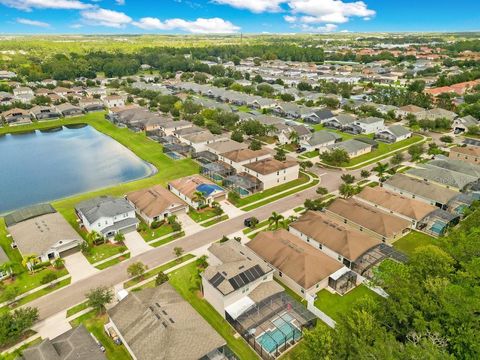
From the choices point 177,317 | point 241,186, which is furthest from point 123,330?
→ point 241,186

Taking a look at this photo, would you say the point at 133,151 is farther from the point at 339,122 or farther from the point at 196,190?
the point at 339,122

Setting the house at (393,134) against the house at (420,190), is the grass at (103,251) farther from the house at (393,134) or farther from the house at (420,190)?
the house at (393,134)

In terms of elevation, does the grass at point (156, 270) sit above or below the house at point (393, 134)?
below

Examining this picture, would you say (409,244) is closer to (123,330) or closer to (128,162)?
(123,330)

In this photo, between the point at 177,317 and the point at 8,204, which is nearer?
the point at 177,317

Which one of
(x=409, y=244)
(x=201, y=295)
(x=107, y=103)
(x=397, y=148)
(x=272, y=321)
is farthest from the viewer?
(x=107, y=103)

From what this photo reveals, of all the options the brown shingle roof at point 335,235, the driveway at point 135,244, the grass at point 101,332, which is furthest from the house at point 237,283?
the driveway at point 135,244
